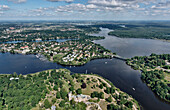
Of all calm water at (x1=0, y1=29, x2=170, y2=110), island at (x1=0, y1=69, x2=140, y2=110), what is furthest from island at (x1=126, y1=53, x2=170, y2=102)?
island at (x1=0, y1=69, x2=140, y2=110)

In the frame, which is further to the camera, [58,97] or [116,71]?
[116,71]

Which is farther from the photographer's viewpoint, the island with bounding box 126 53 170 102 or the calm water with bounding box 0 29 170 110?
the island with bounding box 126 53 170 102

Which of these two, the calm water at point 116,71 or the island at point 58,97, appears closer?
the island at point 58,97

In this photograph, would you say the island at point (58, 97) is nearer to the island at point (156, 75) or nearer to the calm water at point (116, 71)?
the calm water at point (116, 71)

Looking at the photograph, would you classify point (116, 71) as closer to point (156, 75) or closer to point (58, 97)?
point (156, 75)

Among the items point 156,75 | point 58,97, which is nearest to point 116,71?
point 156,75

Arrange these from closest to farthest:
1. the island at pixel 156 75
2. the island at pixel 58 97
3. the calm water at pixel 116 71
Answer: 1. the island at pixel 58 97
2. the calm water at pixel 116 71
3. the island at pixel 156 75

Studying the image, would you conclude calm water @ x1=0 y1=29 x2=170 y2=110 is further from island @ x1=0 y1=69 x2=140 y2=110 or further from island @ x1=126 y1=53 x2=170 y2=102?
island @ x1=0 y1=69 x2=140 y2=110

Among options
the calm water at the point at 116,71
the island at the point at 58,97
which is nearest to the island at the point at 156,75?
the calm water at the point at 116,71

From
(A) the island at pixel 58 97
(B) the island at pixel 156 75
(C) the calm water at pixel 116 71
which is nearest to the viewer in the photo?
(A) the island at pixel 58 97
